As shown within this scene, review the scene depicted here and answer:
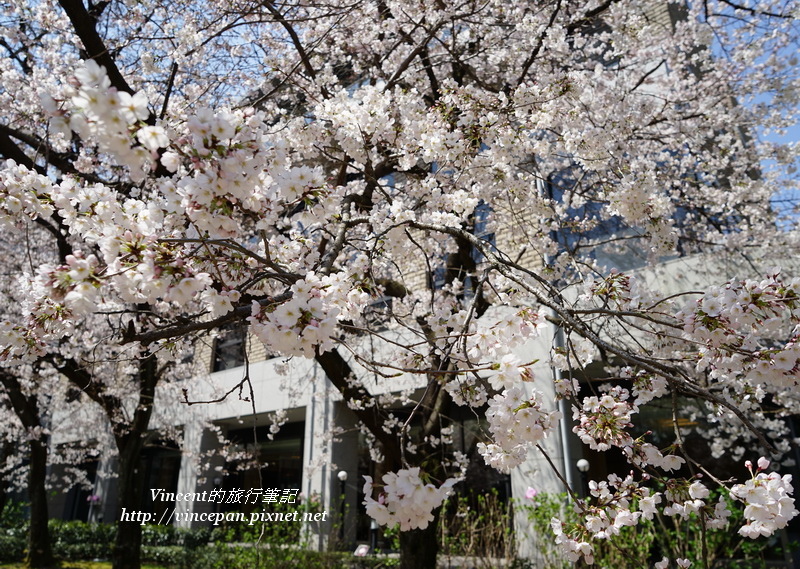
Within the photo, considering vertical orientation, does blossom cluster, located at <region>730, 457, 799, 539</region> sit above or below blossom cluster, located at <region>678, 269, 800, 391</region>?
below

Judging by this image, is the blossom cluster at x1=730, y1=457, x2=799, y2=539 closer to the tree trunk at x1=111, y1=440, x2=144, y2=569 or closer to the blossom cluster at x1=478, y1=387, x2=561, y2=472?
the blossom cluster at x1=478, y1=387, x2=561, y2=472

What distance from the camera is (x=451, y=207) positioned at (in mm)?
4156

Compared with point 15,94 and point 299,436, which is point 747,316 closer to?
point 15,94

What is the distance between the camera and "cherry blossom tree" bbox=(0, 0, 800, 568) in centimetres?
181

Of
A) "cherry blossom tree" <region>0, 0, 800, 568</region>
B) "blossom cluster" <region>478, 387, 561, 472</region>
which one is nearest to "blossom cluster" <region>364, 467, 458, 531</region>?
"cherry blossom tree" <region>0, 0, 800, 568</region>

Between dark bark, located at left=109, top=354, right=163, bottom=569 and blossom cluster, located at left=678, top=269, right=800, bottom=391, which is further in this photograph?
dark bark, located at left=109, top=354, right=163, bottom=569

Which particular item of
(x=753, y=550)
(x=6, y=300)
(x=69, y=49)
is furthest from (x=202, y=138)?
(x=6, y=300)

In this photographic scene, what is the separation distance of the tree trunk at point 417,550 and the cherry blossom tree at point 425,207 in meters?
0.02

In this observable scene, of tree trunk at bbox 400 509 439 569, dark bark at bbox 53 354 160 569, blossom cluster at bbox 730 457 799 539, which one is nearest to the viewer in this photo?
blossom cluster at bbox 730 457 799 539

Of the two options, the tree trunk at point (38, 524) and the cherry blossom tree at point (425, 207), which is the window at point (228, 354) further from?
the tree trunk at point (38, 524)

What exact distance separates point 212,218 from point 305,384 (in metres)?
9.66

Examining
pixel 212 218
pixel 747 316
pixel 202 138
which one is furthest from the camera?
pixel 747 316

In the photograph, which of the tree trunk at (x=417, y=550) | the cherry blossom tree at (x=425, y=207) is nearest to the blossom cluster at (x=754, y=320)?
the cherry blossom tree at (x=425, y=207)

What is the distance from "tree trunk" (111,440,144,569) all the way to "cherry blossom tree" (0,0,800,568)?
0.25ft
